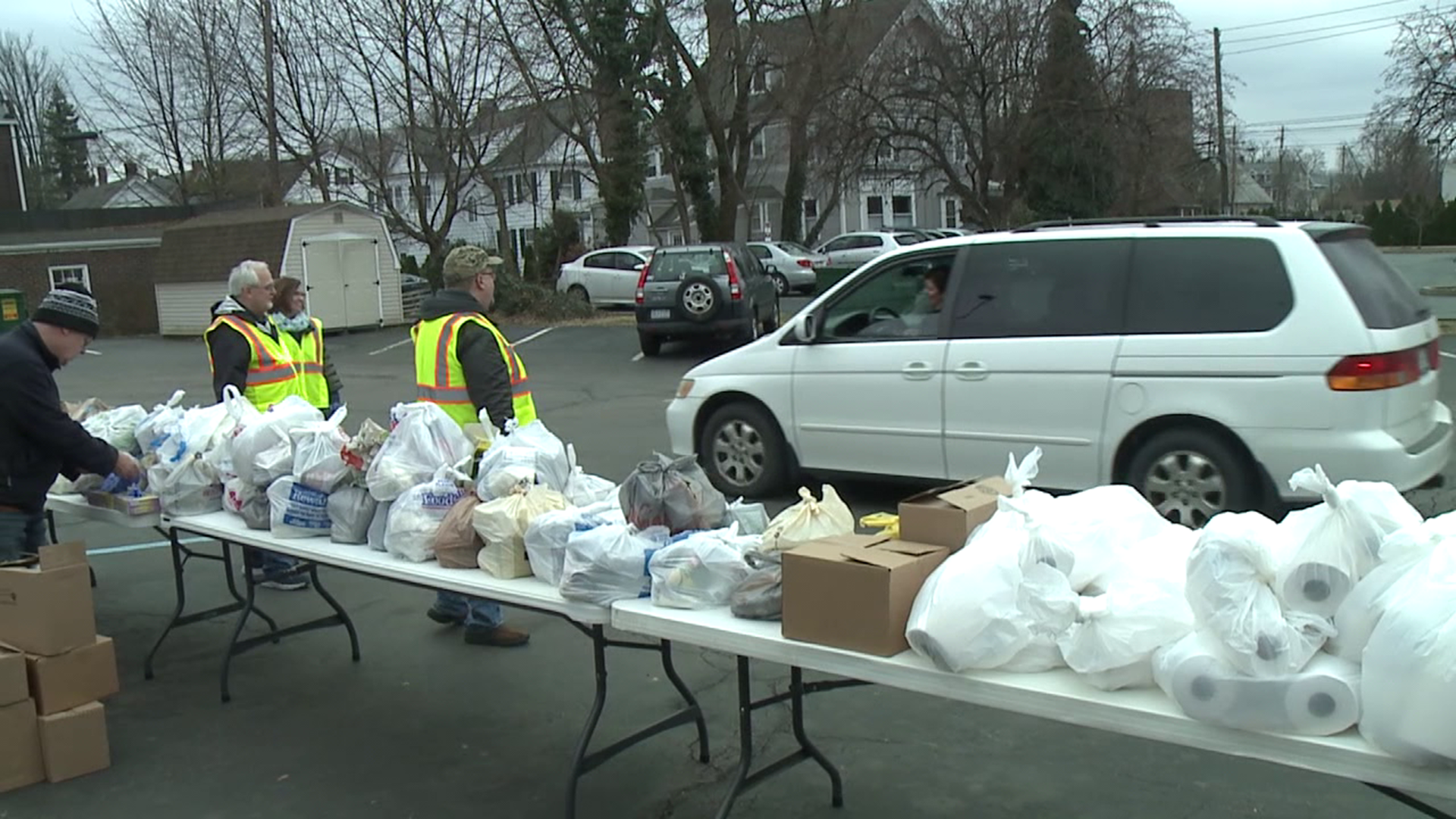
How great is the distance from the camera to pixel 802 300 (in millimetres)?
30391

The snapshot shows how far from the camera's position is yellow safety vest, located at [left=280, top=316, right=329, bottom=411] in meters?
6.85

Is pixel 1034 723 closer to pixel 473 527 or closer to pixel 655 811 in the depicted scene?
pixel 655 811

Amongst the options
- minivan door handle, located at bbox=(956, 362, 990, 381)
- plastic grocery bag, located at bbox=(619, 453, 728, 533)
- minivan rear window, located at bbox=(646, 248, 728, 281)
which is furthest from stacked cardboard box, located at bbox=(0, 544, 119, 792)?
minivan rear window, located at bbox=(646, 248, 728, 281)

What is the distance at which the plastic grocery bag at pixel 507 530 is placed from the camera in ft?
12.8

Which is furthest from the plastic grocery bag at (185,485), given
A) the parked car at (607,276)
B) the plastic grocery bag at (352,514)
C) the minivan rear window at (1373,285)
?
the parked car at (607,276)

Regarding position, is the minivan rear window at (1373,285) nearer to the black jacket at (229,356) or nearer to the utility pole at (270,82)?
the black jacket at (229,356)

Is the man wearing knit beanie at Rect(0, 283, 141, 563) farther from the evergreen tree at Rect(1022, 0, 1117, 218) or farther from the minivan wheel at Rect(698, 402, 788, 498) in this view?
the evergreen tree at Rect(1022, 0, 1117, 218)

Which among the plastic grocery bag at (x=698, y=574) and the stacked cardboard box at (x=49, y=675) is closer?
the plastic grocery bag at (x=698, y=574)

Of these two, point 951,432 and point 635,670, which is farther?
point 951,432

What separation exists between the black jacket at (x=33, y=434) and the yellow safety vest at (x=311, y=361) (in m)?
1.92

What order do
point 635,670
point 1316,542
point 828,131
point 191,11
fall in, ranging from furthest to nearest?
Result: point 191,11 → point 828,131 → point 635,670 → point 1316,542

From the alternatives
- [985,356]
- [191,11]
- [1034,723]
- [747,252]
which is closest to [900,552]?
[1034,723]

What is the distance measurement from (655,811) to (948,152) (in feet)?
101

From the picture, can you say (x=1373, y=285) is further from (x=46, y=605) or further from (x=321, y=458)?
(x=46, y=605)
